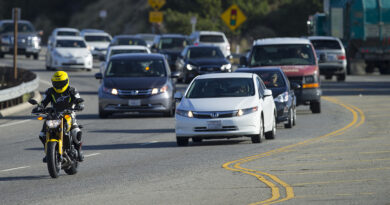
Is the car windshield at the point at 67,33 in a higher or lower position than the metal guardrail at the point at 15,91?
higher

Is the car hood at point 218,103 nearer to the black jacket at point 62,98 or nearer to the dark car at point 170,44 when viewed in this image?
the black jacket at point 62,98

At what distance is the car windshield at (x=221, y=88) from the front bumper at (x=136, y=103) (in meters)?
6.08

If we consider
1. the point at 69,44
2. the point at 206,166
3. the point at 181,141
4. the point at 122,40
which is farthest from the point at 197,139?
the point at 69,44

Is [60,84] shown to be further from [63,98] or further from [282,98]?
[282,98]

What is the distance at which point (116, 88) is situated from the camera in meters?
25.8

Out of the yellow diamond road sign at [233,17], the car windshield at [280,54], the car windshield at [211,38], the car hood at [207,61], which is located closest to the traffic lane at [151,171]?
the car windshield at [280,54]

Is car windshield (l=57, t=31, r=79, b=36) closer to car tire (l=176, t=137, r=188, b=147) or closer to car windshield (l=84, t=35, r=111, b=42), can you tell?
car windshield (l=84, t=35, r=111, b=42)

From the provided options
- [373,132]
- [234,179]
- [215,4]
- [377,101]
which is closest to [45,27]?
[215,4]

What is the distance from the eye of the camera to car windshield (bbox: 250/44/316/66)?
2706cm

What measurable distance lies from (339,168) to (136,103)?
38.5 ft

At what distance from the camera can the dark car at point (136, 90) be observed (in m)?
25.6

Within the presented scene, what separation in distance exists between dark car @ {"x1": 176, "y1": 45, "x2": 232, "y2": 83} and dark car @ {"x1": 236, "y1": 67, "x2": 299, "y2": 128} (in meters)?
15.5

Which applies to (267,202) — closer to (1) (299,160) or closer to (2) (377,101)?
(1) (299,160)

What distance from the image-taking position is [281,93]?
73.3 feet
